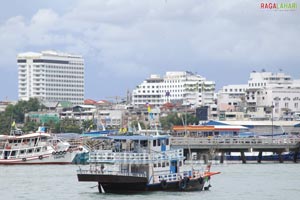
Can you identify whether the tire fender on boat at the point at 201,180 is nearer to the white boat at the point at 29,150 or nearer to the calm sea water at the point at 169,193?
the calm sea water at the point at 169,193

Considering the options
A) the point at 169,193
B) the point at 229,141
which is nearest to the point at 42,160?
the point at 229,141

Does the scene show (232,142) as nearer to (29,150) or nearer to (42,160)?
(42,160)

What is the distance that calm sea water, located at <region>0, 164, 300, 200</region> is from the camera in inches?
3366

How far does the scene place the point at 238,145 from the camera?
14712 centimetres

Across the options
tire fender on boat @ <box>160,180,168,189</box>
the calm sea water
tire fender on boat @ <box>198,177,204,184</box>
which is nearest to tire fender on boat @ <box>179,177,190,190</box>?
the calm sea water

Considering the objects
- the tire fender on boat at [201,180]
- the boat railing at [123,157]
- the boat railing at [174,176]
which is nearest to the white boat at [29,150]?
the boat railing at [174,176]

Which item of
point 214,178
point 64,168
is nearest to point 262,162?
point 64,168

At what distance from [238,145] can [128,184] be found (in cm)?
6364

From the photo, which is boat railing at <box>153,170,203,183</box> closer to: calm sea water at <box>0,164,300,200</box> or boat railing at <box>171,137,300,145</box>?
calm sea water at <box>0,164,300,200</box>

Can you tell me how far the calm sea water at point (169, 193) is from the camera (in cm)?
8550

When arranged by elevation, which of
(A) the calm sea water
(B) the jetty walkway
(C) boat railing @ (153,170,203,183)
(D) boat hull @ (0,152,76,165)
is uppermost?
(B) the jetty walkway

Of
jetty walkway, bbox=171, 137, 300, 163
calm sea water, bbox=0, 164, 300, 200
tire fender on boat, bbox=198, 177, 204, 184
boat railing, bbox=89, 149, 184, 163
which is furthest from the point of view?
jetty walkway, bbox=171, 137, 300, 163

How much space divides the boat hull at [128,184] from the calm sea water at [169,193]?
2.57 feet

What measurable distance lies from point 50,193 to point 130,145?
826 cm
